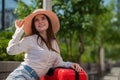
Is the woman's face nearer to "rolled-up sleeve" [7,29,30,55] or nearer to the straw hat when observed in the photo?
the straw hat

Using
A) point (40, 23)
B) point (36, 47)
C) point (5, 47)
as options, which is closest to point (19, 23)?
point (40, 23)

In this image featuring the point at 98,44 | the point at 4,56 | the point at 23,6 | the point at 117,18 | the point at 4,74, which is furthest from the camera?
the point at 117,18

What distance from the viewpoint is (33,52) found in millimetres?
5637

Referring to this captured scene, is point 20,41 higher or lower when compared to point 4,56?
higher

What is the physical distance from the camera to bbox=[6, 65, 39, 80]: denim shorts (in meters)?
5.41

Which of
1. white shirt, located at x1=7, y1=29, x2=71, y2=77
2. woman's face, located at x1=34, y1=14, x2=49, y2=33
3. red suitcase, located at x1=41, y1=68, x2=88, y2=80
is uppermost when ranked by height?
woman's face, located at x1=34, y1=14, x2=49, y2=33

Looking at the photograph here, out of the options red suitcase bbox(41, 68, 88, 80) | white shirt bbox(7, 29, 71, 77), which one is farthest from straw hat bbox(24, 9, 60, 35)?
red suitcase bbox(41, 68, 88, 80)

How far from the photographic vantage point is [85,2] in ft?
41.7

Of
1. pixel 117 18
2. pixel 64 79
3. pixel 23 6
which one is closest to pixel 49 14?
pixel 64 79

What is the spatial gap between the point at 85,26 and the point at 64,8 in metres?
0.78

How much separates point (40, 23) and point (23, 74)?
2.58ft

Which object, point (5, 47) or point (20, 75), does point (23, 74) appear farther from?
point (5, 47)

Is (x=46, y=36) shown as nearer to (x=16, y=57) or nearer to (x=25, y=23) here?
(x=25, y=23)

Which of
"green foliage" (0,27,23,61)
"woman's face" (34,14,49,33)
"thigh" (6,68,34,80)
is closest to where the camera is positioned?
"thigh" (6,68,34,80)
